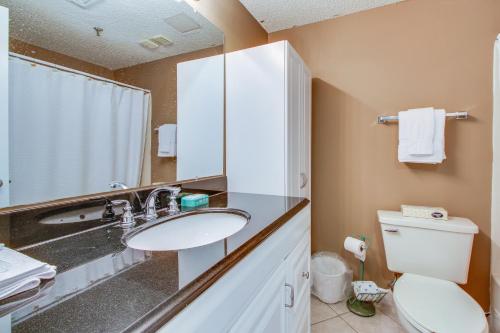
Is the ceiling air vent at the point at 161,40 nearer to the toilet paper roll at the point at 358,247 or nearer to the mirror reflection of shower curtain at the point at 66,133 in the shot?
the mirror reflection of shower curtain at the point at 66,133

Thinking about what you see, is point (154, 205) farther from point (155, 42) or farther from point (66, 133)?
point (155, 42)

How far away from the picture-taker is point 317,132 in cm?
199

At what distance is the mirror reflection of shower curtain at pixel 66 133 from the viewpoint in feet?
2.30

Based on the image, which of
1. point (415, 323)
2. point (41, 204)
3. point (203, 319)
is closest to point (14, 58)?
point (41, 204)

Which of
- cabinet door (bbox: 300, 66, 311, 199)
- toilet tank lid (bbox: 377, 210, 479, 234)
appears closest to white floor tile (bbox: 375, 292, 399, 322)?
toilet tank lid (bbox: 377, 210, 479, 234)

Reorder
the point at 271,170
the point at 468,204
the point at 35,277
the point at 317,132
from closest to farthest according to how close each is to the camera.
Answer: the point at 35,277 → the point at 271,170 → the point at 468,204 → the point at 317,132

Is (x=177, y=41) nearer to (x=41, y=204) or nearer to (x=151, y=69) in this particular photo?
(x=151, y=69)

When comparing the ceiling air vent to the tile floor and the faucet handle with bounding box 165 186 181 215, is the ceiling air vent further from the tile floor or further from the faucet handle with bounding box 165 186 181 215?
the tile floor

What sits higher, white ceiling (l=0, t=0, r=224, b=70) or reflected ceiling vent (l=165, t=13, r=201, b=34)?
reflected ceiling vent (l=165, t=13, r=201, b=34)

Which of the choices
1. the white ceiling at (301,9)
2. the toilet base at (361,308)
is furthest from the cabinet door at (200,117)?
the toilet base at (361,308)

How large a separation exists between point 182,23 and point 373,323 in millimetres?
2106

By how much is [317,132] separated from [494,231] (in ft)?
4.19

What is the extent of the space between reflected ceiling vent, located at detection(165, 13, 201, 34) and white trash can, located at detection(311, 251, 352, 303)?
5.80 ft

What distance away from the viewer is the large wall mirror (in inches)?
27.6
